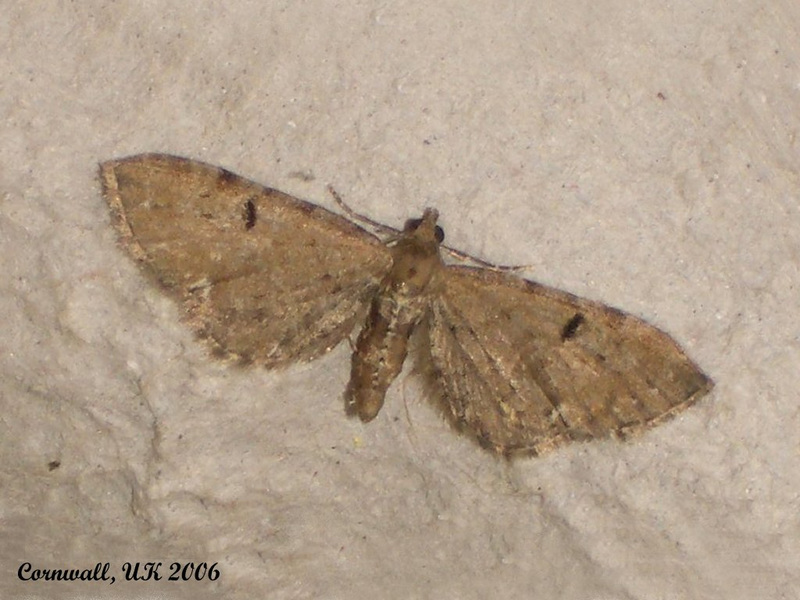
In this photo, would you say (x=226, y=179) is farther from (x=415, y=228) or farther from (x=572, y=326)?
(x=572, y=326)

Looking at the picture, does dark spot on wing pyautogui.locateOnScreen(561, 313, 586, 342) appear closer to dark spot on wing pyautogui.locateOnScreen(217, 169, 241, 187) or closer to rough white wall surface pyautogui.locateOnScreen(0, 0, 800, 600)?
rough white wall surface pyautogui.locateOnScreen(0, 0, 800, 600)

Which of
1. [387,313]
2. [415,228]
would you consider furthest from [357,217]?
[387,313]

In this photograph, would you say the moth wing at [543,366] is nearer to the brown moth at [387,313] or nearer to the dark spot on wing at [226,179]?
the brown moth at [387,313]

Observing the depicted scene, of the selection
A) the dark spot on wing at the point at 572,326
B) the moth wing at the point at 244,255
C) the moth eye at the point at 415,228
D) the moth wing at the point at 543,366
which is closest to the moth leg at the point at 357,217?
the moth eye at the point at 415,228

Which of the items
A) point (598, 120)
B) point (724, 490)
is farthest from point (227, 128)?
point (724, 490)

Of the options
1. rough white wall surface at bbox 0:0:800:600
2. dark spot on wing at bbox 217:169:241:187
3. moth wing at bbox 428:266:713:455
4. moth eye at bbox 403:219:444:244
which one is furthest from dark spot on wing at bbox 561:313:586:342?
dark spot on wing at bbox 217:169:241:187

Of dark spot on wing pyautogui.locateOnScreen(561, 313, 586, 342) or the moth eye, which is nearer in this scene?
dark spot on wing pyautogui.locateOnScreen(561, 313, 586, 342)

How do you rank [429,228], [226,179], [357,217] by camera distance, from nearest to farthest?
[226,179] < [429,228] < [357,217]
